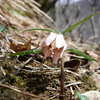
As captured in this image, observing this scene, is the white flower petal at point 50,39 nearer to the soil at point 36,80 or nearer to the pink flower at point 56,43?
the pink flower at point 56,43

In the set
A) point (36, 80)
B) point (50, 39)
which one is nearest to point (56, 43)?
point (50, 39)

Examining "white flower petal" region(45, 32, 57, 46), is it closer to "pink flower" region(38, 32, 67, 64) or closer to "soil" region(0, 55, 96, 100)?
"pink flower" region(38, 32, 67, 64)

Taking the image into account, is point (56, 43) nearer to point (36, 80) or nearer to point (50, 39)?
point (50, 39)

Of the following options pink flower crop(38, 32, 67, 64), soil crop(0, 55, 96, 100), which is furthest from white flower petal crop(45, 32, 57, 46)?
soil crop(0, 55, 96, 100)

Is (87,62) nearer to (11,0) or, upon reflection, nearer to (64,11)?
(11,0)

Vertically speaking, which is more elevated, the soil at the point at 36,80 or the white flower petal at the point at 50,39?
the white flower petal at the point at 50,39

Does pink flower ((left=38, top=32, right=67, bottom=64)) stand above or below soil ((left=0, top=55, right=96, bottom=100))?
above

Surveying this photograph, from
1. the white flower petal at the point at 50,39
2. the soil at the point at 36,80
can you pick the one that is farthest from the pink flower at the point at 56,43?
the soil at the point at 36,80

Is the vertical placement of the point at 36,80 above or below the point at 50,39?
below
